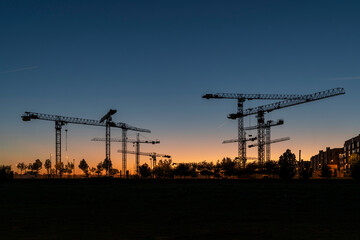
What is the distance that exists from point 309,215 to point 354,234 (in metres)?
5.34

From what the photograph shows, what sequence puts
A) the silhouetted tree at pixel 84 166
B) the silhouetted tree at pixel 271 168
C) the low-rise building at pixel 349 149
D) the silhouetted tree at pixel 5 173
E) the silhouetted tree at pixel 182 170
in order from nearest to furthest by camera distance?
1. the silhouetted tree at pixel 5 173
2. the silhouetted tree at pixel 271 168
3. the silhouetted tree at pixel 182 170
4. the low-rise building at pixel 349 149
5. the silhouetted tree at pixel 84 166

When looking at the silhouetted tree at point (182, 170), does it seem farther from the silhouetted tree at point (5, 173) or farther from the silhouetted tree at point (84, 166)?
the silhouetted tree at point (84, 166)

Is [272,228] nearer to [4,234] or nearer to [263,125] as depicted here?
[4,234]

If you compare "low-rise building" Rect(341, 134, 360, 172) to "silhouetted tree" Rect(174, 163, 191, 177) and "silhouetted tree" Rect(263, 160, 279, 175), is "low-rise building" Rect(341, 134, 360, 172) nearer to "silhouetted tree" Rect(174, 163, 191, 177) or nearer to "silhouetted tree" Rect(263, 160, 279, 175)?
"silhouetted tree" Rect(263, 160, 279, 175)

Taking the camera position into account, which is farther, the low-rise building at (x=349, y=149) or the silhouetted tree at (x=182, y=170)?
the low-rise building at (x=349, y=149)

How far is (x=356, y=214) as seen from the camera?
18266mm

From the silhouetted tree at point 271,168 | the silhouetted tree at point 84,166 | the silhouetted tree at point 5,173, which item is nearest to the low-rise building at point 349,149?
the silhouetted tree at point 271,168

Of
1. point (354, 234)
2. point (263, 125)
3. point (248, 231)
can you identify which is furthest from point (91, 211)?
point (263, 125)

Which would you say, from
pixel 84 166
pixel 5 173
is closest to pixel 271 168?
pixel 5 173

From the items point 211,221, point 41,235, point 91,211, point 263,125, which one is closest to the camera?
point 41,235

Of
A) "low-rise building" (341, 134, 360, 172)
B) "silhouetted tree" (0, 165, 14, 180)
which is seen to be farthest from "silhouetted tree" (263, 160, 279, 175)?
"silhouetted tree" (0, 165, 14, 180)

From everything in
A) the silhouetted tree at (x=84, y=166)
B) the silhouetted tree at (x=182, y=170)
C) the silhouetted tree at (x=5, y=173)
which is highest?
the silhouetted tree at (x=5, y=173)

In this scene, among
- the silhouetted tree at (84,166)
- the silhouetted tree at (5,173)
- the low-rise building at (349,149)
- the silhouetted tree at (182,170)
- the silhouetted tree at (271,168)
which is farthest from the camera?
the silhouetted tree at (84,166)

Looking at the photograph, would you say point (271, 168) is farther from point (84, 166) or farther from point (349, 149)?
point (84, 166)
